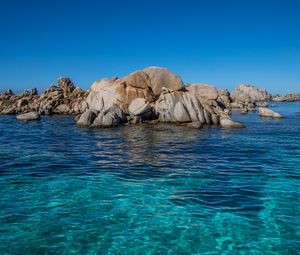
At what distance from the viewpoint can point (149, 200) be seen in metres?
14.0

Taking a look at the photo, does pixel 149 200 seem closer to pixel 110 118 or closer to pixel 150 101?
pixel 110 118

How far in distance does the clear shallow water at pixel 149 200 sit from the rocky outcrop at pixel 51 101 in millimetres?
41821

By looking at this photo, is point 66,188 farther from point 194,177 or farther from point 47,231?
point 194,177

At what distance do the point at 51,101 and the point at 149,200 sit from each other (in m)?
61.4

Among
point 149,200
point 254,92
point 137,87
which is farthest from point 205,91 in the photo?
point 254,92

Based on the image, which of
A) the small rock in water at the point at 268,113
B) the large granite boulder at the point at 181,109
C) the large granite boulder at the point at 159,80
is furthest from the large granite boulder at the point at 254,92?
the large granite boulder at the point at 181,109

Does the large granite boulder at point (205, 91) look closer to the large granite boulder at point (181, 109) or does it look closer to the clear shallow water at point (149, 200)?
the large granite boulder at point (181, 109)

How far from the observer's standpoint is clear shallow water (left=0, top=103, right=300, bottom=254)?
33.7ft

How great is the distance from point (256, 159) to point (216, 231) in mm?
12609

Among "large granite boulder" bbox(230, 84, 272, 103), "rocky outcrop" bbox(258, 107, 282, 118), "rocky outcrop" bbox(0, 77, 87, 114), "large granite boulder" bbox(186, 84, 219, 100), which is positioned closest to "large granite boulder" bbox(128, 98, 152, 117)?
"large granite boulder" bbox(186, 84, 219, 100)

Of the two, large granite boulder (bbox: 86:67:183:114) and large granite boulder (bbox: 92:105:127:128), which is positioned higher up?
large granite boulder (bbox: 86:67:183:114)

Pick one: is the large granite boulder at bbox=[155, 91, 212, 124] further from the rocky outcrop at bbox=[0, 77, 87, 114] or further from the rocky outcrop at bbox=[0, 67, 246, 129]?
the rocky outcrop at bbox=[0, 77, 87, 114]

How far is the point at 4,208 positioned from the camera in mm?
12828

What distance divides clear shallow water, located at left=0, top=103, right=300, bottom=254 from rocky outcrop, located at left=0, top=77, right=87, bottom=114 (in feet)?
137
